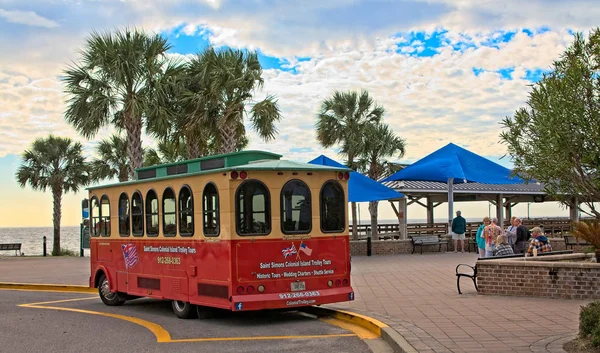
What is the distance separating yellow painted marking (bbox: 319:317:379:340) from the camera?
10084 millimetres

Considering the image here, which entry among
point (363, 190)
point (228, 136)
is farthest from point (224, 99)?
point (363, 190)

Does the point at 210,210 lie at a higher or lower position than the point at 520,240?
higher

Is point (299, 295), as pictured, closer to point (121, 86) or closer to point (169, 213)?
point (169, 213)

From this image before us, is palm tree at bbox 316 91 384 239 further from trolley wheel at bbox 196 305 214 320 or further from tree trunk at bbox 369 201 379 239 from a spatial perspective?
trolley wheel at bbox 196 305 214 320

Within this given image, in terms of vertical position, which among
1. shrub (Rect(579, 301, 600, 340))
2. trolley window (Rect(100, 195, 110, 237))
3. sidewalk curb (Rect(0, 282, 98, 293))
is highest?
trolley window (Rect(100, 195, 110, 237))

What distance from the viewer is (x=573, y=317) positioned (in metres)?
10.2

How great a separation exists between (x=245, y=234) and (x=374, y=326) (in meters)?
2.60

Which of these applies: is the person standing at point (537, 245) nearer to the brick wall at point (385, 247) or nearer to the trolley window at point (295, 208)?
the trolley window at point (295, 208)

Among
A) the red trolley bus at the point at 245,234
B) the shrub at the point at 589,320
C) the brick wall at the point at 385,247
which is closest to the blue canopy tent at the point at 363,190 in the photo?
the brick wall at the point at 385,247

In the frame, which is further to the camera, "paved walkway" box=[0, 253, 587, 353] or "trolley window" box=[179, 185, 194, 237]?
"trolley window" box=[179, 185, 194, 237]

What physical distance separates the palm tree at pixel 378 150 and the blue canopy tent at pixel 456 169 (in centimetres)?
650

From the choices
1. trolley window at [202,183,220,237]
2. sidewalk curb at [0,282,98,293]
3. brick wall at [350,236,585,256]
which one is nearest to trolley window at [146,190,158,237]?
trolley window at [202,183,220,237]

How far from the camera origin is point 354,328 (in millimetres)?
10836

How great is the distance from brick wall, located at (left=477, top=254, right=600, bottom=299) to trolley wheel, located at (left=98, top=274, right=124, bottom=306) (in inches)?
297
